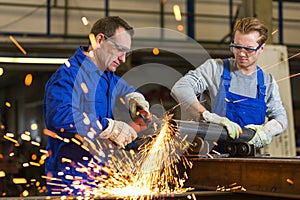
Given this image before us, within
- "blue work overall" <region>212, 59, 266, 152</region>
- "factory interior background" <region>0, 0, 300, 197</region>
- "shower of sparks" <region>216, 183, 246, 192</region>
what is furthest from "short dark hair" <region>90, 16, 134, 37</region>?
"factory interior background" <region>0, 0, 300, 197</region>

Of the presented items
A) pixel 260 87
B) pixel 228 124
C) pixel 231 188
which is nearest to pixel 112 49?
pixel 228 124

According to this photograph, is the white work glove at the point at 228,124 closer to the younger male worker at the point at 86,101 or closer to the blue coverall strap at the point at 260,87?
the blue coverall strap at the point at 260,87

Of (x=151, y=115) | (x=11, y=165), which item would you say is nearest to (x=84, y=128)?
(x=151, y=115)

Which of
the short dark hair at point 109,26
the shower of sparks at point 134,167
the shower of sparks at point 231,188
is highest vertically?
the short dark hair at point 109,26

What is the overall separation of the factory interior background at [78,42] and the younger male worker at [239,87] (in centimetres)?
322

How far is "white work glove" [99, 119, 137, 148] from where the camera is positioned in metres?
2.60

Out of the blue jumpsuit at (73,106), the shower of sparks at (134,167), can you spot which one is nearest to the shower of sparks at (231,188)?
the shower of sparks at (134,167)

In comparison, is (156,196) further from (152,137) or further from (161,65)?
(161,65)

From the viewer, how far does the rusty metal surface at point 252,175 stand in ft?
7.20

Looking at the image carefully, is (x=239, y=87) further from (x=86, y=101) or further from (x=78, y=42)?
(x=78, y=42)

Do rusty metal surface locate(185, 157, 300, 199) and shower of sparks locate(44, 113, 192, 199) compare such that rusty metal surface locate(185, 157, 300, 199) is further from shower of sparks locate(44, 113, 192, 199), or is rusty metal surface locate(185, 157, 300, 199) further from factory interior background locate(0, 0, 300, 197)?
factory interior background locate(0, 0, 300, 197)

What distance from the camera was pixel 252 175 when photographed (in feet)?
8.02

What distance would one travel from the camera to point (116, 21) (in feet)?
9.52

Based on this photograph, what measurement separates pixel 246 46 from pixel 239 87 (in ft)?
0.91
